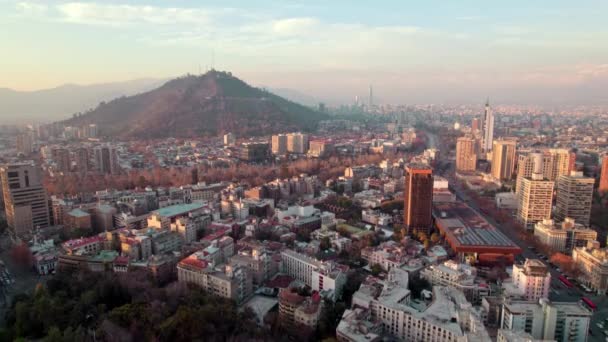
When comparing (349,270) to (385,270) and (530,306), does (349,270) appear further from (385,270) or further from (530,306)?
(530,306)

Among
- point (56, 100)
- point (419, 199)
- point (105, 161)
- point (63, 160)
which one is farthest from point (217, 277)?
point (56, 100)

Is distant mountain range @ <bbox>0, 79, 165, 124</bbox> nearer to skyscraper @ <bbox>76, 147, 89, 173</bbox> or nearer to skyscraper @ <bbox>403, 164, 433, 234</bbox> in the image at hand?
skyscraper @ <bbox>76, 147, 89, 173</bbox>

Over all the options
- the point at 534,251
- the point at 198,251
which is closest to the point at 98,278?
the point at 198,251

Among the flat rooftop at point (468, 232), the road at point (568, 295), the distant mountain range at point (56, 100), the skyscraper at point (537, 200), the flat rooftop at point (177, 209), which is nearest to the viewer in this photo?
the road at point (568, 295)

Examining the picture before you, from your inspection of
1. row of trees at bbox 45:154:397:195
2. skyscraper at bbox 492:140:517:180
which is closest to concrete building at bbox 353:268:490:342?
row of trees at bbox 45:154:397:195

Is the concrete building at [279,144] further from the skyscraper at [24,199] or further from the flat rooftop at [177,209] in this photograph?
the skyscraper at [24,199]

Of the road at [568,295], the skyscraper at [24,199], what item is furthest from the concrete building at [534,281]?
the skyscraper at [24,199]
